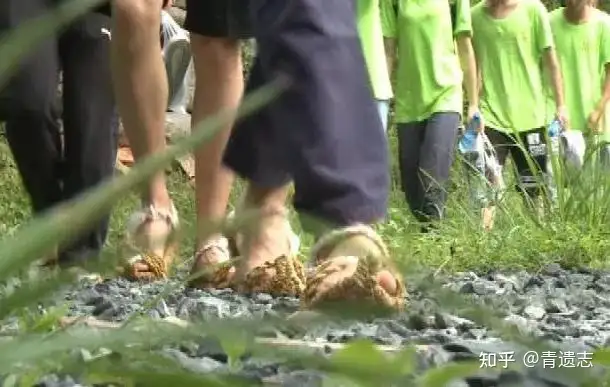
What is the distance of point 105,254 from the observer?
1.95ft

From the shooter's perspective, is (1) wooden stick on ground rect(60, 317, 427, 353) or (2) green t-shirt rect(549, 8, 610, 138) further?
(2) green t-shirt rect(549, 8, 610, 138)

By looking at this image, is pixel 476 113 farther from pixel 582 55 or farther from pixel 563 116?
pixel 582 55

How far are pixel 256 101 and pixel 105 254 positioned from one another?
0.11 m

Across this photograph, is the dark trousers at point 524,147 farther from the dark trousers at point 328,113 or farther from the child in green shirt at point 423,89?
the dark trousers at point 328,113

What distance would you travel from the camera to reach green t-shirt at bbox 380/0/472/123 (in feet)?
18.5

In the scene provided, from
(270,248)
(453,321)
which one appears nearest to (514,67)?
(270,248)

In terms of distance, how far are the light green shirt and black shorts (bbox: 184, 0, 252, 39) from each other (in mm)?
2270

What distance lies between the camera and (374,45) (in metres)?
5.22

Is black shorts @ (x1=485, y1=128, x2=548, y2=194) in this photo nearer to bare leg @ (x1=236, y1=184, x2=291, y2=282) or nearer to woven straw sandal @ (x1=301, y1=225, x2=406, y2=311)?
bare leg @ (x1=236, y1=184, x2=291, y2=282)

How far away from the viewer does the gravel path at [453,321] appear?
1.06 meters

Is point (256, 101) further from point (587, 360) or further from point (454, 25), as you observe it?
point (454, 25)

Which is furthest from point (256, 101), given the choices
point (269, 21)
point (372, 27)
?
point (372, 27)

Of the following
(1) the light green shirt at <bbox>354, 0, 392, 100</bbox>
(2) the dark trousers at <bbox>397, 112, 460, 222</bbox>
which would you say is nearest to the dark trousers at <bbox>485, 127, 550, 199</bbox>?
(2) the dark trousers at <bbox>397, 112, 460, 222</bbox>

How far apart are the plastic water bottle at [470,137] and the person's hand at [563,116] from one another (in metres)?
0.38
